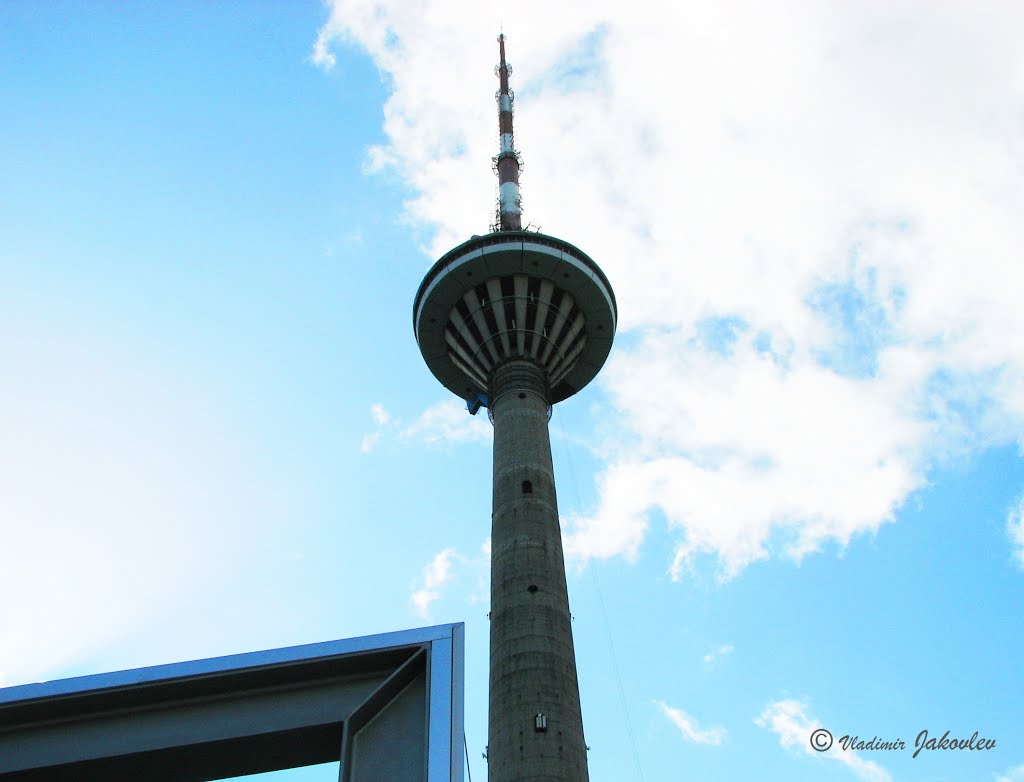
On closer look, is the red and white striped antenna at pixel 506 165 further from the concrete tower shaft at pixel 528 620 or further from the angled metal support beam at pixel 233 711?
the angled metal support beam at pixel 233 711

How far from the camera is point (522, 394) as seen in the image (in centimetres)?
4047

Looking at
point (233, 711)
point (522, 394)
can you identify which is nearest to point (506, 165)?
point (522, 394)

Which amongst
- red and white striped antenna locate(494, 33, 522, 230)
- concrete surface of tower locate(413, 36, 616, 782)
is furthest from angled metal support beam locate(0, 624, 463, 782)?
red and white striped antenna locate(494, 33, 522, 230)

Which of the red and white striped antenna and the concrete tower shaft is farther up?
the red and white striped antenna

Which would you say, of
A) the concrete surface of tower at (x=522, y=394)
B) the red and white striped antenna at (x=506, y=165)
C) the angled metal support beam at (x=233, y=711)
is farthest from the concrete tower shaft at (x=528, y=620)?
the angled metal support beam at (x=233, y=711)

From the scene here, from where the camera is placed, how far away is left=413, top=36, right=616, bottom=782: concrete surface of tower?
97.9ft

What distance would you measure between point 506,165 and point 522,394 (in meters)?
18.5

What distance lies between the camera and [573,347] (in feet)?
150

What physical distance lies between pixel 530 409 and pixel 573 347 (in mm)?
6964

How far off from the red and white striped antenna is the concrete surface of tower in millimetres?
92

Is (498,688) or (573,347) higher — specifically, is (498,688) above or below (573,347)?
below

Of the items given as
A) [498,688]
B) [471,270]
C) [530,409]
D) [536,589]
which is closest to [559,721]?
[498,688]

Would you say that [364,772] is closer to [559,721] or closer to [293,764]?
[293,764]

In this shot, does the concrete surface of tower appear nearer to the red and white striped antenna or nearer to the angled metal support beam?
the red and white striped antenna
